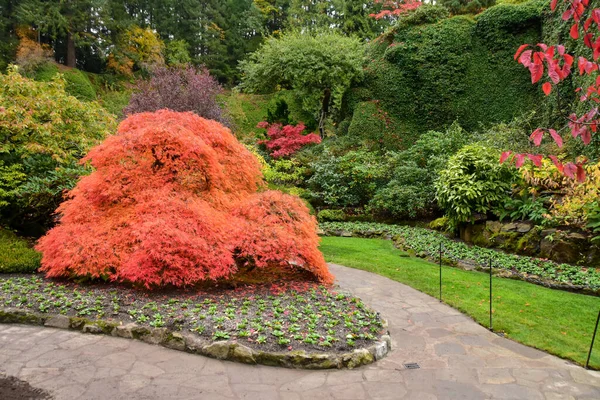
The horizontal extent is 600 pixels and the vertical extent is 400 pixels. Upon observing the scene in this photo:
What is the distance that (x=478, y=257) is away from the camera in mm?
8602

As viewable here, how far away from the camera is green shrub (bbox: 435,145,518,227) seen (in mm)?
9633

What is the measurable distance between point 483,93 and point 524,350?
1491cm

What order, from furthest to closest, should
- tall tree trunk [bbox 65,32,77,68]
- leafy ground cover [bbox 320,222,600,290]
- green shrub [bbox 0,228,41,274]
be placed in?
1. tall tree trunk [bbox 65,32,77,68]
2. leafy ground cover [bbox 320,222,600,290]
3. green shrub [bbox 0,228,41,274]

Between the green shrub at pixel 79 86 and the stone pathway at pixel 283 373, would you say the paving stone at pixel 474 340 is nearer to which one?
the stone pathway at pixel 283 373

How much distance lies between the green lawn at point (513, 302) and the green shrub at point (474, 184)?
6.30ft

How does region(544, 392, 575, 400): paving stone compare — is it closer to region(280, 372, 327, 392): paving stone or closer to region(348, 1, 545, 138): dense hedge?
region(280, 372, 327, 392): paving stone

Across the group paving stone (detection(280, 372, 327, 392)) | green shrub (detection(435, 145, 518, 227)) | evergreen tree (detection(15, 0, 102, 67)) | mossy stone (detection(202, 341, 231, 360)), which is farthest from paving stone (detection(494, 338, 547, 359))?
evergreen tree (detection(15, 0, 102, 67))

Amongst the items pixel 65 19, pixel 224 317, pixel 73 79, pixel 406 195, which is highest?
pixel 65 19

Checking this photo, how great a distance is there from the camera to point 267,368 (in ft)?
13.2

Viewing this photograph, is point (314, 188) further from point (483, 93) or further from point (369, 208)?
point (483, 93)

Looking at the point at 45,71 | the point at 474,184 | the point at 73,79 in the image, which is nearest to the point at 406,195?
the point at 474,184

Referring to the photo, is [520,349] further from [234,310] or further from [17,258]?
[17,258]

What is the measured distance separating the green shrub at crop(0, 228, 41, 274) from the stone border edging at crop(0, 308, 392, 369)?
6.58 ft

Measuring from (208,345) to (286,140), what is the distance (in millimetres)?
14472
